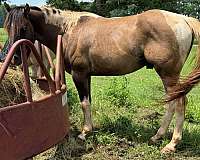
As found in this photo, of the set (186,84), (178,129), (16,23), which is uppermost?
(16,23)

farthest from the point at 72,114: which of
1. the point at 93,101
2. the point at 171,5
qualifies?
the point at 171,5

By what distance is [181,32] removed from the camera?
503 cm

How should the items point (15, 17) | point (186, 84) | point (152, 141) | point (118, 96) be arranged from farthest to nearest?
1. point (118, 96)
2. point (152, 141)
3. point (15, 17)
4. point (186, 84)

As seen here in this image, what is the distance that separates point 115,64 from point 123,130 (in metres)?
1.00

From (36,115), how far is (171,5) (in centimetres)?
1351

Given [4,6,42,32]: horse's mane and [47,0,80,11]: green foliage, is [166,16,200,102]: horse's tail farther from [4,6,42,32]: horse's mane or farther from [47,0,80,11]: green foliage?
[47,0,80,11]: green foliage

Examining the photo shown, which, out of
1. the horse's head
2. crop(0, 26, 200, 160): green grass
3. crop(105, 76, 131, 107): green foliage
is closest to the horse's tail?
crop(0, 26, 200, 160): green grass

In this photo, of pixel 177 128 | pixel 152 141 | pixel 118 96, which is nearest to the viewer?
pixel 177 128

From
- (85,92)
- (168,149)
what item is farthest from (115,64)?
(168,149)

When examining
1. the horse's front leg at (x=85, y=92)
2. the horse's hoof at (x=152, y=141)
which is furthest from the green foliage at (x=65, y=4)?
the horse's hoof at (x=152, y=141)

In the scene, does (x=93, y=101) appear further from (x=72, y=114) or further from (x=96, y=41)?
(x=96, y=41)

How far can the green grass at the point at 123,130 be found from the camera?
16.3ft

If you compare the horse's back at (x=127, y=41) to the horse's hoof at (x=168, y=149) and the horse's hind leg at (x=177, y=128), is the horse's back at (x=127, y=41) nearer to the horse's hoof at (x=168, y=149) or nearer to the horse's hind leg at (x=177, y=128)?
the horse's hind leg at (x=177, y=128)

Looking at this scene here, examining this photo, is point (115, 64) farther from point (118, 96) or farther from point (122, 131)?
point (118, 96)
